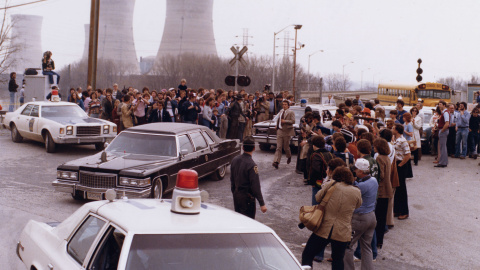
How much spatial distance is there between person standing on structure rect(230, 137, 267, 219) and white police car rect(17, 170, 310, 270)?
296 cm

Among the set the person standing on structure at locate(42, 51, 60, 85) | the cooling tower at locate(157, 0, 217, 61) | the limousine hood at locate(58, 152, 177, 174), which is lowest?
the limousine hood at locate(58, 152, 177, 174)

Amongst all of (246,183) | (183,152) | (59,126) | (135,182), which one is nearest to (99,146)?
(59,126)

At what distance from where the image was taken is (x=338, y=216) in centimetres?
662

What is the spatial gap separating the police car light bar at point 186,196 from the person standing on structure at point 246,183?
3402mm

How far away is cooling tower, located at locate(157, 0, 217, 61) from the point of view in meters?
56.2

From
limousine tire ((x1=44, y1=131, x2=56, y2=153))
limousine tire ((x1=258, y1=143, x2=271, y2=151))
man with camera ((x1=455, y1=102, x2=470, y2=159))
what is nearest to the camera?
limousine tire ((x1=44, y1=131, x2=56, y2=153))

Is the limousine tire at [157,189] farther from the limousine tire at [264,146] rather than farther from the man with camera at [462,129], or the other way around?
the man with camera at [462,129]

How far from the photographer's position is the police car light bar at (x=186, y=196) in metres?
Result: 4.40

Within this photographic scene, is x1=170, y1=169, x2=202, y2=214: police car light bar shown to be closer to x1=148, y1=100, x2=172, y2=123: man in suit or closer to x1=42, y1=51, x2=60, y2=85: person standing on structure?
x1=148, y1=100, x2=172, y2=123: man in suit

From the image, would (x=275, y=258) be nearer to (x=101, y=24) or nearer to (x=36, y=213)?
(x=36, y=213)

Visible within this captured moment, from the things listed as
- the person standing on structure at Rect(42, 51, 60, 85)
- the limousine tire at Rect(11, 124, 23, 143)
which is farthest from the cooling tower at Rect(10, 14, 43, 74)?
the limousine tire at Rect(11, 124, 23, 143)

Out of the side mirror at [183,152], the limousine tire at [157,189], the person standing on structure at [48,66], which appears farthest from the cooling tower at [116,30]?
the limousine tire at [157,189]

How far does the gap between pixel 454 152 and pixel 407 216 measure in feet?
31.5

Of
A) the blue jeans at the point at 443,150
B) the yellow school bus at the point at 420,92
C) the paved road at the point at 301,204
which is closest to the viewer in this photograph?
the paved road at the point at 301,204
